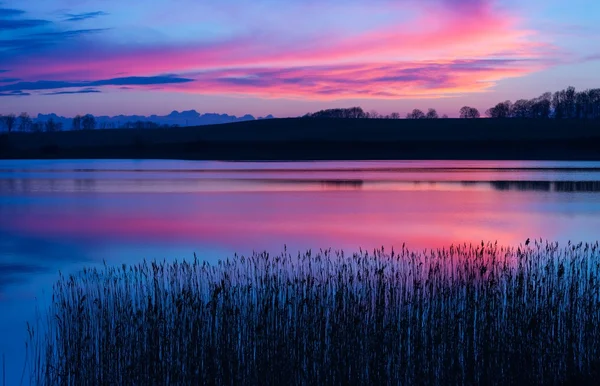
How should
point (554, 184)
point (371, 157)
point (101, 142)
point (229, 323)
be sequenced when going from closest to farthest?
point (229, 323) < point (554, 184) < point (371, 157) < point (101, 142)

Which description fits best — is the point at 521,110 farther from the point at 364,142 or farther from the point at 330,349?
the point at 330,349

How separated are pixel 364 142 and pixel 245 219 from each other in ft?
164

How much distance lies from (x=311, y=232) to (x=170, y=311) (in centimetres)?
937

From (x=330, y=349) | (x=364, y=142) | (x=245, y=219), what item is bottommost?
(x=245, y=219)

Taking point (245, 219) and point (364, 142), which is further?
point (364, 142)

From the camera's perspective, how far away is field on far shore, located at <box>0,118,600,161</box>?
63000 mm

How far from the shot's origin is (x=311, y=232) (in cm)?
1748

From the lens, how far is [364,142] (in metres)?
69.2

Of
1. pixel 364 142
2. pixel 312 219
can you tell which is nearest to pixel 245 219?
pixel 312 219


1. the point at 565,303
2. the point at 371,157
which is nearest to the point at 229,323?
the point at 565,303

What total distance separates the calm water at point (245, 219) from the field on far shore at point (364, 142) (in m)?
29.4

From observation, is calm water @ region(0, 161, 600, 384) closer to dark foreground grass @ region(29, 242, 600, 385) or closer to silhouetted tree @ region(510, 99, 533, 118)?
dark foreground grass @ region(29, 242, 600, 385)

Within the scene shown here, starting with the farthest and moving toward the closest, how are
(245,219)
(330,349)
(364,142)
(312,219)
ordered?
(364,142) → (245,219) → (312,219) → (330,349)

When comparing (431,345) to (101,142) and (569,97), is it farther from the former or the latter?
(569,97)
